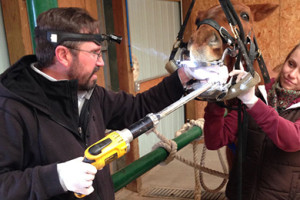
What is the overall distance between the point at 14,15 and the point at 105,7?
123cm

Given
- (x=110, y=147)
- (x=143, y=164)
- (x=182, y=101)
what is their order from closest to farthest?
(x=110, y=147) → (x=182, y=101) → (x=143, y=164)

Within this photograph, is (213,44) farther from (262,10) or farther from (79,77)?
(262,10)

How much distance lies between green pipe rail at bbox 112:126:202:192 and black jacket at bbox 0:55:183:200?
11 centimetres

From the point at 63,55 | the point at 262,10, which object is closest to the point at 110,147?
the point at 63,55

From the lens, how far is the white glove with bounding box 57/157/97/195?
0.68 meters

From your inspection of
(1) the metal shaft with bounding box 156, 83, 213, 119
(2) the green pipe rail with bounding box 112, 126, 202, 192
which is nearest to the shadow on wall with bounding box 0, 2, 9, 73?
(2) the green pipe rail with bounding box 112, 126, 202, 192

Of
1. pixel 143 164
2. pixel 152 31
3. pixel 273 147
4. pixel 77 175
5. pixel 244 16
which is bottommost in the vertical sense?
pixel 143 164

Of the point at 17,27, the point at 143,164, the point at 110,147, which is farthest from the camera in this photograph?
the point at 17,27

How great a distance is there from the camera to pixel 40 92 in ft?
2.84

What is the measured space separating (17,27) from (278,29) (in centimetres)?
285

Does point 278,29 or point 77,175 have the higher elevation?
point 278,29

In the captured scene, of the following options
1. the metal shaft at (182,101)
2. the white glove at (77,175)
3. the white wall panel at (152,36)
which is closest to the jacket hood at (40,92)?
the white glove at (77,175)

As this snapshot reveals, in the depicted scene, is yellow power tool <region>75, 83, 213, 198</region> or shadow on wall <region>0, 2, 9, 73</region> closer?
yellow power tool <region>75, 83, 213, 198</region>

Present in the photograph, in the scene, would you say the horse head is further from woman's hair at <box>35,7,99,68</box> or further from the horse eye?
woman's hair at <box>35,7,99,68</box>
